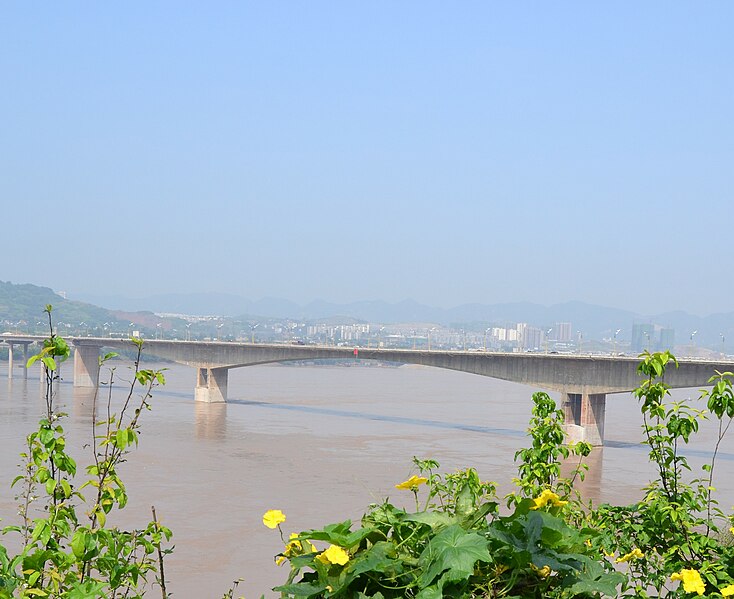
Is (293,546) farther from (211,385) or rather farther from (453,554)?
(211,385)

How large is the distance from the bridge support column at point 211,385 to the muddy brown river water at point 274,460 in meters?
1.14

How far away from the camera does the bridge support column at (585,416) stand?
39.9 m

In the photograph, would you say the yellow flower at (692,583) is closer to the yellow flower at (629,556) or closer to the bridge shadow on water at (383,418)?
the yellow flower at (629,556)

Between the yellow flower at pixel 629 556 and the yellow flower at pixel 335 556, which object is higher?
the yellow flower at pixel 335 556

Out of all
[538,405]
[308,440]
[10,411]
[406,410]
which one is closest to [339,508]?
[308,440]

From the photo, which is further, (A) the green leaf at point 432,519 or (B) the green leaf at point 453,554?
Answer: (A) the green leaf at point 432,519

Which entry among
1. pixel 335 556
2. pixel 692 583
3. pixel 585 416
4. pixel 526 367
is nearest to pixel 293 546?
pixel 335 556

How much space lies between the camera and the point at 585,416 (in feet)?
133

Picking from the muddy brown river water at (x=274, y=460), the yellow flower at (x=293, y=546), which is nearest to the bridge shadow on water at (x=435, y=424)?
the muddy brown river water at (x=274, y=460)

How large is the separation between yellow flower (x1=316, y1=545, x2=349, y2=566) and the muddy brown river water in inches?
74.6

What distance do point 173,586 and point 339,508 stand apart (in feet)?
27.1

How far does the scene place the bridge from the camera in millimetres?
39719

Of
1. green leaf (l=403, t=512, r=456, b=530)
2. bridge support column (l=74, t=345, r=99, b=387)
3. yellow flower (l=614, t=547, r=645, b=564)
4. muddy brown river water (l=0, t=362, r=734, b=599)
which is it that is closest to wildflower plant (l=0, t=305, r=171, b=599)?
muddy brown river water (l=0, t=362, r=734, b=599)

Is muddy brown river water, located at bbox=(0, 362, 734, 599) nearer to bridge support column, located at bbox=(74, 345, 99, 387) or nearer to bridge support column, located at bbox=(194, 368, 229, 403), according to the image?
bridge support column, located at bbox=(194, 368, 229, 403)
